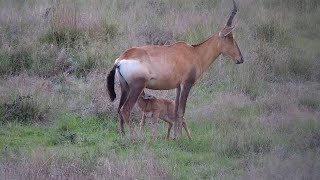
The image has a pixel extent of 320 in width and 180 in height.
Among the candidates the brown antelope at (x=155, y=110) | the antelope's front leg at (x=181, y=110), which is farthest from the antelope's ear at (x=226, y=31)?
the brown antelope at (x=155, y=110)

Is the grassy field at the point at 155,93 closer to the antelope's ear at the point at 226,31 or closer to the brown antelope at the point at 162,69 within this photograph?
the brown antelope at the point at 162,69

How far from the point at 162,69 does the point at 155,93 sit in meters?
2.03

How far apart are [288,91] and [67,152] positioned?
477 cm

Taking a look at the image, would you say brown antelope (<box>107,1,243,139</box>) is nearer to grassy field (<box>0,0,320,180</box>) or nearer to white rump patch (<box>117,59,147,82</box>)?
white rump patch (<box>117,59,147,82</box>)

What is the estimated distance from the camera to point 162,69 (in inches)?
383

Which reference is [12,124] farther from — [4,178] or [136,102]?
[4,178]

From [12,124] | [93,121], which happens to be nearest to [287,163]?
[93,121]

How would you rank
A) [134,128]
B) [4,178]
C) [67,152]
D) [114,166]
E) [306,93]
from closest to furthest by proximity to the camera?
[4,178] < [114,166] < [67,152] < [134,128] < [306,93]

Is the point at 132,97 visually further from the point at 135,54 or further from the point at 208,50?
the point at 208,50

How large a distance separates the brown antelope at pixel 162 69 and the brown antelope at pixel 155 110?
148 millimetres

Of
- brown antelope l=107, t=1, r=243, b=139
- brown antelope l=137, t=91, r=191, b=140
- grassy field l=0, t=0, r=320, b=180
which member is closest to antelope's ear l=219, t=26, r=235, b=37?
brown antelope l=107, t=1, r=243, b=139

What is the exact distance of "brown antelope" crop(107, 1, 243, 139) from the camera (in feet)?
31.0

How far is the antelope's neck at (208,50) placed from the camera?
406 inches

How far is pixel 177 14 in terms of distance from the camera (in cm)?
1603
